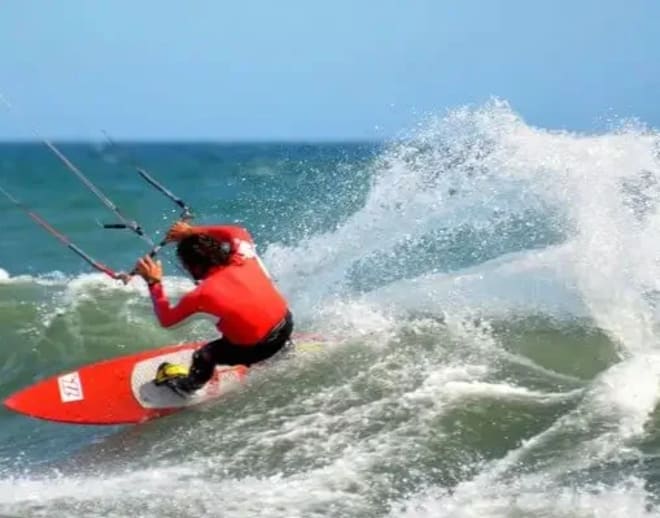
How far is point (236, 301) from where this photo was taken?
24.8 feet

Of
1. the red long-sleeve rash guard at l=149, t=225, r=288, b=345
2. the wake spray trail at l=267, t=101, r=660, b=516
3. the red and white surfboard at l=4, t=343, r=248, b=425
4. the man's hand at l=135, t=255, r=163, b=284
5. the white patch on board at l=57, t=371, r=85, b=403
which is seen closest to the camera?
the red long-sleeve rash guard at l=149, t=225, r=288, b=345

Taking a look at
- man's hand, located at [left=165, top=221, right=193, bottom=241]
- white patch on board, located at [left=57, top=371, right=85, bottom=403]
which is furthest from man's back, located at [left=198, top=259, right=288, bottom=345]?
white patch on board, located at [left=57, top=371, right=85, bottom=403]

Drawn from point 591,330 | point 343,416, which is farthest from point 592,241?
point 343,416

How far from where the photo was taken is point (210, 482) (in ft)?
20.4

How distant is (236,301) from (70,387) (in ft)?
6.38

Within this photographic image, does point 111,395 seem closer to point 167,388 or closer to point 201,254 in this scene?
point 167,388

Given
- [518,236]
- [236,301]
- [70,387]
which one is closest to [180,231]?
[236,301]

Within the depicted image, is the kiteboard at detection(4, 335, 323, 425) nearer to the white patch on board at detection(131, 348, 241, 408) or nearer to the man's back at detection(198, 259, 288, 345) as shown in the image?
the white patch on board at detection(131, 348, 241, 408)

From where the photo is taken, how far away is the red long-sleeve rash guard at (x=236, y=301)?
749cm

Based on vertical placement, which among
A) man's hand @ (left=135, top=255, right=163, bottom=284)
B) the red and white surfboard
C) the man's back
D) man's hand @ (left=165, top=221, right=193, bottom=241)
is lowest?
the red and white surfboard

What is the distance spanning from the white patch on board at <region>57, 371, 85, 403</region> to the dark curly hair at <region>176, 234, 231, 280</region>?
1.62 m

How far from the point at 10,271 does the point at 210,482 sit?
1466 centimetres

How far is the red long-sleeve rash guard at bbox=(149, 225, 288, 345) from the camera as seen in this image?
749 centimetres

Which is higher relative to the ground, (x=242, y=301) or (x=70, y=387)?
(x=242, y=301)
